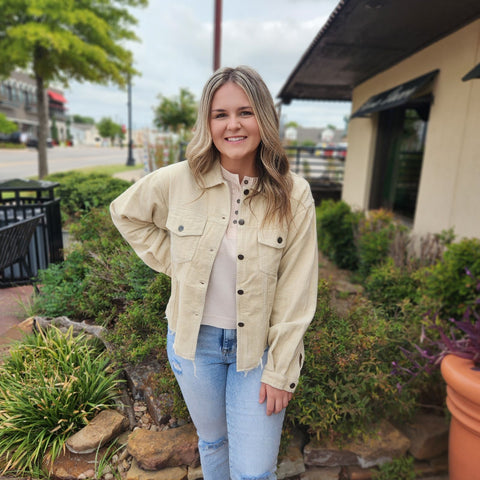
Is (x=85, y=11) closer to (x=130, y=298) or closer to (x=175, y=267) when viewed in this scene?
(x=130, y=298)

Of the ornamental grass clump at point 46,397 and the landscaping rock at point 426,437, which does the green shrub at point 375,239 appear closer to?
the landscaping rock at point 426,437

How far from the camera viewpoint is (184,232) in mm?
1587

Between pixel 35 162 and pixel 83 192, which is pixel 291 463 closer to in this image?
pixel 83 192

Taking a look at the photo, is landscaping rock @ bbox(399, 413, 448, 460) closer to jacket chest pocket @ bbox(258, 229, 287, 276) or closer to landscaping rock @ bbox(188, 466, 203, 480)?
landscaping rock @ bbox(188, 466, 203, 480)

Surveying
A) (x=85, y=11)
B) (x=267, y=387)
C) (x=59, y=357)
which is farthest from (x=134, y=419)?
(x=85, y=11)

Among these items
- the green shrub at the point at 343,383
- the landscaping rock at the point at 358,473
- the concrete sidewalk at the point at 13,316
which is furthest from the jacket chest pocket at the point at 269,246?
the concrete sidewalk at the point at 13,316

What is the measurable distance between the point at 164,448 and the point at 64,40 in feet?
33.9

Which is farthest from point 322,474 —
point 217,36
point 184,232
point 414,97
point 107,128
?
point 107,128

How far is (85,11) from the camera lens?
10031mm

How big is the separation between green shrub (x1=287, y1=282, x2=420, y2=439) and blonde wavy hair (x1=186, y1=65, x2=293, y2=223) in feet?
3.96

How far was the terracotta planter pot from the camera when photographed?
2.15 m

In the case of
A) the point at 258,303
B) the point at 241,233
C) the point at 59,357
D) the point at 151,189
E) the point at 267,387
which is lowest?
the point at 59,357

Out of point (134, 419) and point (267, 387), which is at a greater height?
point (267, 387)

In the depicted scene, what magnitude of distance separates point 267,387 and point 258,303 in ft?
1.10
